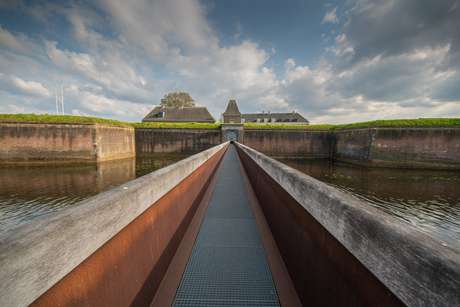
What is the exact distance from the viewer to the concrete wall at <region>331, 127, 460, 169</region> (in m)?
16.6

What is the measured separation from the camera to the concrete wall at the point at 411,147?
16609 millimetres

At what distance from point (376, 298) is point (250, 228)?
232cm

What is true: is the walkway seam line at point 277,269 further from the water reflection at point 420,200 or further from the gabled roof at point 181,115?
the gabled roof at point 181,115

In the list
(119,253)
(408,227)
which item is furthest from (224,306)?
(408,227)

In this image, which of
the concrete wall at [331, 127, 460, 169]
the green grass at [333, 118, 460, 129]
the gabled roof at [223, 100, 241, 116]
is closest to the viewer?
the concrete wall at [331, 127, 460, 169]

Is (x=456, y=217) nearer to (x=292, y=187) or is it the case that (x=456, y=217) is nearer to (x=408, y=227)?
(x=292, y=187)

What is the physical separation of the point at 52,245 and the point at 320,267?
5.55 ft

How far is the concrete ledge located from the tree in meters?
46.5

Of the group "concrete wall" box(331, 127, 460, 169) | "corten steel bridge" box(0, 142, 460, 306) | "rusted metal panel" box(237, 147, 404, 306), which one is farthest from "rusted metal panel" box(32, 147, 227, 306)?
"concrete wall" box(331, 127, 460, 169)

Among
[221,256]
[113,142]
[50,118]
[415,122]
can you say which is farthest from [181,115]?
[221,256]

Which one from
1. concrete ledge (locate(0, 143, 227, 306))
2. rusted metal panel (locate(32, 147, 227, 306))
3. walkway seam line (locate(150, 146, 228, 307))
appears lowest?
walkway seam line (locate(150, 146, 228, 307))

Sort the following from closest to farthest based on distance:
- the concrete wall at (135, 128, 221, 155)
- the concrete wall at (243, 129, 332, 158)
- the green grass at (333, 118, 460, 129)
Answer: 1. the green grass at (333, 118, 460, 129)
2. the concrete wall at (135, 128, 221, 155)
3. the concrete wall at (243, 129, 332, 158)

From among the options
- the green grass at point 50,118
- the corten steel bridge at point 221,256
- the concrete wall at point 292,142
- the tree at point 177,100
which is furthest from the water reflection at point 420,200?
the tree at point 177,100

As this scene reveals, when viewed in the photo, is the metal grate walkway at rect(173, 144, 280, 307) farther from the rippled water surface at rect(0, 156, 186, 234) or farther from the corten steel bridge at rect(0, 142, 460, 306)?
the rippled water surface at rect(0, 156, 186, 234)
